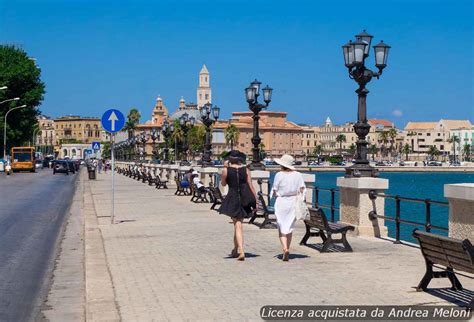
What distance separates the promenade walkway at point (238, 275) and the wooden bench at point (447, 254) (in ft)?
1.25

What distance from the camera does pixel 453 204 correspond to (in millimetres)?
12438

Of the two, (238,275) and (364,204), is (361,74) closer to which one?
(364,204)

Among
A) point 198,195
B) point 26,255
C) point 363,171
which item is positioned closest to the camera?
point 26,255

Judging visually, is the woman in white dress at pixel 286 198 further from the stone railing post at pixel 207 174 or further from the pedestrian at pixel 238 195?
the stone railing post at pixel 207 174

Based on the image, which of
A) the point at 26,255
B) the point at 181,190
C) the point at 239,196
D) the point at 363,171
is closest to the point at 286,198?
the point at 239,196

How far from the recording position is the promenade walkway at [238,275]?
922 centimetres

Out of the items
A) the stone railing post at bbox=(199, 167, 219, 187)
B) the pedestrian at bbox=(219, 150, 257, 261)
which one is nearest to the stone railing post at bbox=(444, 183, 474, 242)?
the pedestrian at bbox=(219, 150, 257, 261)

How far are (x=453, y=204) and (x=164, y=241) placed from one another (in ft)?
20.6

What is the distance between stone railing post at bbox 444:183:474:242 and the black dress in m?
3.11

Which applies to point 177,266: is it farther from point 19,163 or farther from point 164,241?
point 19,163

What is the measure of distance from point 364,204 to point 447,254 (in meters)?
7.54

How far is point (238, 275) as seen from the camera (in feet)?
37.7

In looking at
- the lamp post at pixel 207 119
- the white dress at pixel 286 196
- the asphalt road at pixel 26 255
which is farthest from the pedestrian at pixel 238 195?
the lamp post at pixel 207 119

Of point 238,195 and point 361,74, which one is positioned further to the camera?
point 361,74
